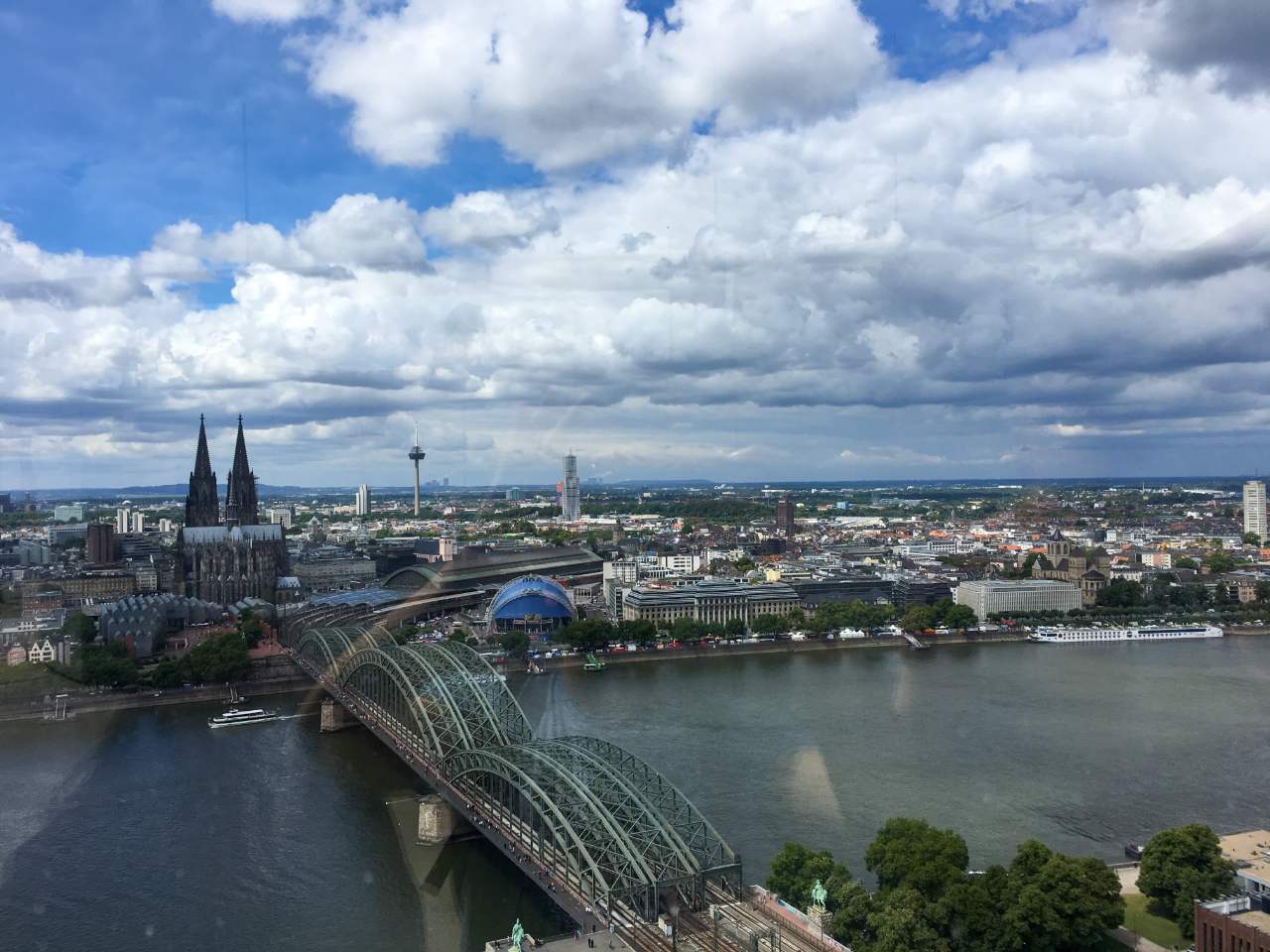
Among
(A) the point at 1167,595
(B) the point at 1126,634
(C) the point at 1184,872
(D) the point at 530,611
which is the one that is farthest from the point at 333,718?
(A) the point at 1167,595

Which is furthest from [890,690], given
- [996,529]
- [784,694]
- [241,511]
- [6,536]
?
[996,529]

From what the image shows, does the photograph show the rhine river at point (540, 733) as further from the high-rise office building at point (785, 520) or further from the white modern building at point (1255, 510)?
the white modern building at point (1255, 510)

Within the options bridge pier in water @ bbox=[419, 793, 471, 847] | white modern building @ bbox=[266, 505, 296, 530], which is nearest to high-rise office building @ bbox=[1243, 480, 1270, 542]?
white modern building @ bbox=[266, 505, 296, 530]

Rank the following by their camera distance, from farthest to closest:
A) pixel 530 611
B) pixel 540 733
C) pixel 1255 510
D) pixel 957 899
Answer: pixel 1255 510 → pixel 530 611 → pixel 540 733 → pixel 957 899

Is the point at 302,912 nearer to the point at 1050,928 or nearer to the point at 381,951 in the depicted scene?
the point at 381,951

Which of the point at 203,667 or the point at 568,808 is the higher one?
the point at 568,808

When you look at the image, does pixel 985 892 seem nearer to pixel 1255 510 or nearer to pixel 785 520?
pixel 785 520
